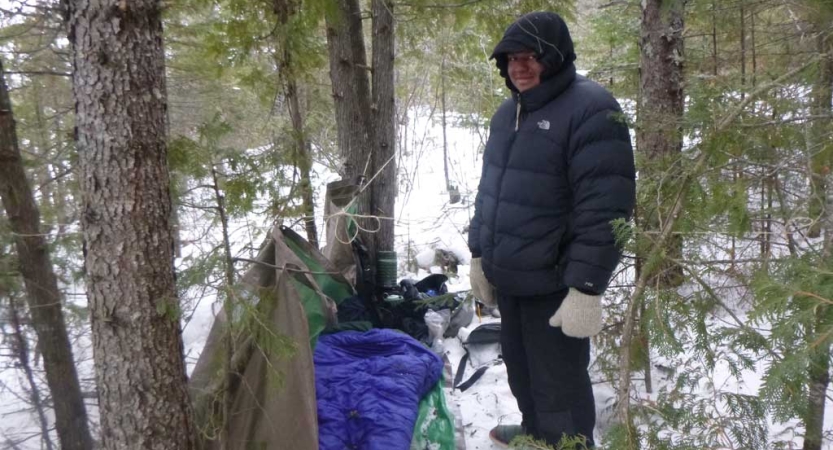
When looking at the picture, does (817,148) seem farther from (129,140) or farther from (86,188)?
(86,188)

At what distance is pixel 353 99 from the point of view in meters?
4.55

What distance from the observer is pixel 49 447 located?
305 cm

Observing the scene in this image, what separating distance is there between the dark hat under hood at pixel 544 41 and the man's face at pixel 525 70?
32 mm

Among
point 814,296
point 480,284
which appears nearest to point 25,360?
point 480,284

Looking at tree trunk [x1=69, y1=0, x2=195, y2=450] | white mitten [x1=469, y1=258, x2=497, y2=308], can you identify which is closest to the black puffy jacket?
white mitten [x1=469, y1=258, x2=497, y2=308]

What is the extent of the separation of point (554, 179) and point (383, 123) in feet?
8.89

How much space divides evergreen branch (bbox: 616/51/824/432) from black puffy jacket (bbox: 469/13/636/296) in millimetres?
501

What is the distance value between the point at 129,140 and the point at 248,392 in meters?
1.29

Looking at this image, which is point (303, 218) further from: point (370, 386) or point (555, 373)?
point (555, 373)

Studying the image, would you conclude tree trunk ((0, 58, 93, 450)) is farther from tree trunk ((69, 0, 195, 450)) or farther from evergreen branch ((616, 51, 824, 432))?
evergreen branch ((616, 51, 824, 432))

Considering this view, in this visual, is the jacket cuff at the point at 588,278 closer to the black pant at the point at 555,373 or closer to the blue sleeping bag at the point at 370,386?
the black pant at the point at 555,373

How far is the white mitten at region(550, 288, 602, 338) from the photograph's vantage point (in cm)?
217

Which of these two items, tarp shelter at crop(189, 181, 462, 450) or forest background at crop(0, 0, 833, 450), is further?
tarp shelter at crop(189, 181, 462, 450)

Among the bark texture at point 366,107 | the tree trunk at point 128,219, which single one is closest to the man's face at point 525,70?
the tree trunk at point 128,219
